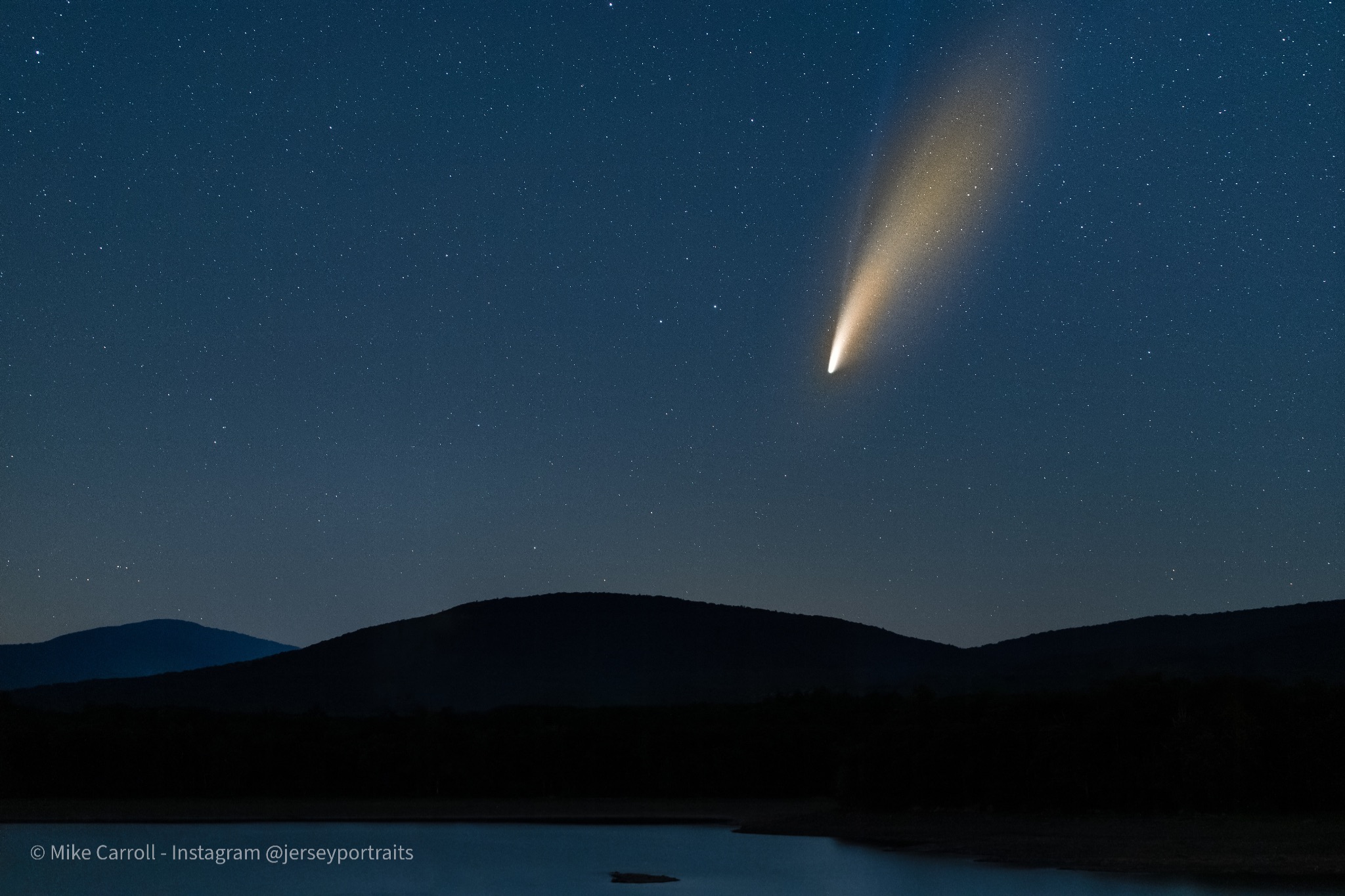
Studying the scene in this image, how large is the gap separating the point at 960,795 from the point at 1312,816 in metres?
16.6

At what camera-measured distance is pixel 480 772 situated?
97.2m

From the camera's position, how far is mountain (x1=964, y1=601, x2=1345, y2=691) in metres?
141

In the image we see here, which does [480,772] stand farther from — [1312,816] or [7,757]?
[1312,816]

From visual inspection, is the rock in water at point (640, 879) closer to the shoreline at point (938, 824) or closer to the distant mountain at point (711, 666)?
the shoreline at point (938, 824)

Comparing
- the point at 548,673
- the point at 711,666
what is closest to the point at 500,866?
the point at 711,666

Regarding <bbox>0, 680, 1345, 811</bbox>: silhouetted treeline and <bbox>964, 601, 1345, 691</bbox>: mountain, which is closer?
<bbox>0, 680, 1345, 811</bbox>: silhouetted treeline

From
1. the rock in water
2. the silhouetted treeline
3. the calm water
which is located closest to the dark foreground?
the silhouetted treeline

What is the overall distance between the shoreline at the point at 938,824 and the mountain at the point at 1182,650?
65.0 m

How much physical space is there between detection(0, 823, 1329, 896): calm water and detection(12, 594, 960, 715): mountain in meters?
101

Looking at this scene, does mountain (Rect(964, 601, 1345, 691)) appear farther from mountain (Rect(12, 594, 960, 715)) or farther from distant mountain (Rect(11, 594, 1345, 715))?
mountain (Rect(12, 594, 960, 715))

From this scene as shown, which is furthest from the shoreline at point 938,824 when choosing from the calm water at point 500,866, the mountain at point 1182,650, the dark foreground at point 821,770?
the mountain at point 1182,650

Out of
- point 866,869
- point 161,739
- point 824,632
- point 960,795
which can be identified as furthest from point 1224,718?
point 824,632

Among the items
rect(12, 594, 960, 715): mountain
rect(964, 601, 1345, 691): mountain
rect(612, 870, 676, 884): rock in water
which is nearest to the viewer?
rect(612, 870, 676, 884): rock in water

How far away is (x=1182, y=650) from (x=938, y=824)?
10154 centimetres
